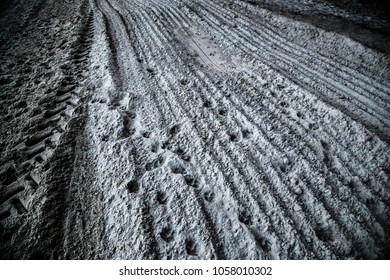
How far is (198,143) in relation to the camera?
228cm

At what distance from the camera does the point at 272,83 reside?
293cm

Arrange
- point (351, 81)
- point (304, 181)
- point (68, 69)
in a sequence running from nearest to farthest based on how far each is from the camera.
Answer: point (304, 181)
point (351, 81)
point (68, 69)

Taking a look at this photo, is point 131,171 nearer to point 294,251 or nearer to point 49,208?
point 49,208

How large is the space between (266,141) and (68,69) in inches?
109

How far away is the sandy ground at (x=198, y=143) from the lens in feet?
5.47

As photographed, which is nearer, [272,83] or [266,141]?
[266,141]

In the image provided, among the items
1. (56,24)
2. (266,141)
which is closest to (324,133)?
(266,141)

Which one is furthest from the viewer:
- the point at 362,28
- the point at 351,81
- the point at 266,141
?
the point at 362,28

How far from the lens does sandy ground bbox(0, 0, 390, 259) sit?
5.47 ft

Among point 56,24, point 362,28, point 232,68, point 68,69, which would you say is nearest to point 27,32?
point 56,24

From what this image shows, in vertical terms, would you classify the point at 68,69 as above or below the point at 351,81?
above

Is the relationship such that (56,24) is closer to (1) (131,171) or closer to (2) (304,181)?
(1) (131,171)

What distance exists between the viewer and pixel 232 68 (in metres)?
3.23

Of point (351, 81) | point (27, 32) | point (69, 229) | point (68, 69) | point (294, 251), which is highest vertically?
point (27, 32)
